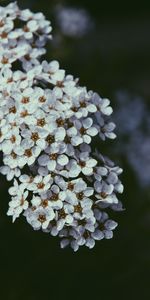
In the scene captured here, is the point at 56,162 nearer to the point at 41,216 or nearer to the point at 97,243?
the point at 41,216

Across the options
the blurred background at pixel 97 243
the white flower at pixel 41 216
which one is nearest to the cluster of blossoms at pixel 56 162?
the white flower at pixel 41 216

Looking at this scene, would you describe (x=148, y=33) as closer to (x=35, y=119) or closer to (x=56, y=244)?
(x=56, y=244)

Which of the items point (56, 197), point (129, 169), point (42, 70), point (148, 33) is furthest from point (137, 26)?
point (56, 197)

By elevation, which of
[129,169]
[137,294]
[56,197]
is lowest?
[137,294]

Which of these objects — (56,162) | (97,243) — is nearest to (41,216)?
(56,162)

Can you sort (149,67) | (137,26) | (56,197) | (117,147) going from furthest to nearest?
(137,26), (149,67), (117,147), (56,197)

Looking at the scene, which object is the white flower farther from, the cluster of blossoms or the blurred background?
the blurred background

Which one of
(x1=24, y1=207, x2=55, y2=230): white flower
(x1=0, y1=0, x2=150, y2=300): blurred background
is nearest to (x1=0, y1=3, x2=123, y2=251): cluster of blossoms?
(x1=24, y1=207, x2=55, y2=230): white flower
